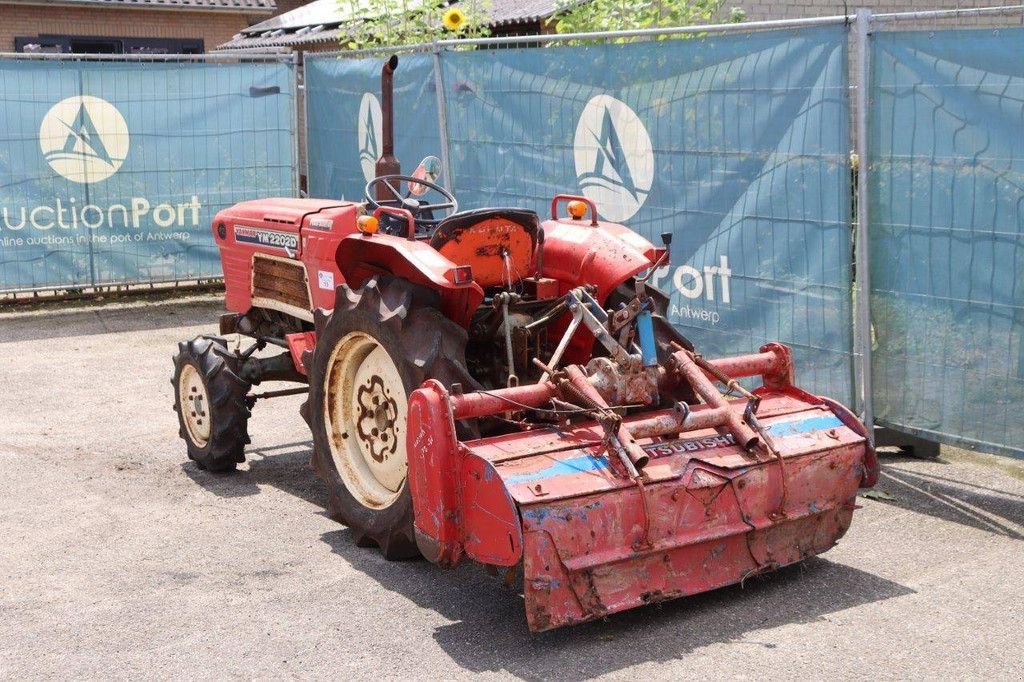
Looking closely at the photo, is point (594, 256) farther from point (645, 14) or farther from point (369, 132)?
point (369, 132)

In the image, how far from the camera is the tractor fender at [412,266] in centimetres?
542

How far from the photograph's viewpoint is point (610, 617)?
4980 millimetres

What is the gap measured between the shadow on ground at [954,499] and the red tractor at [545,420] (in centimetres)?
100

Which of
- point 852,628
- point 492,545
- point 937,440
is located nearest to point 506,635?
point 492,545

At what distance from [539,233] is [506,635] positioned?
6.45 feet

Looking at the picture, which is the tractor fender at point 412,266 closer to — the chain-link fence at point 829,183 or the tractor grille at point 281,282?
the tractor grille at point 281,282

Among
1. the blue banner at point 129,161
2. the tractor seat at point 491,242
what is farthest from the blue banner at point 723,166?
the blue banner at point 129,161

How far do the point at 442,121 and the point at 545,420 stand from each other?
16.5 feet

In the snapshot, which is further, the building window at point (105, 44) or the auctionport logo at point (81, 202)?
the building window at point (105, 44)

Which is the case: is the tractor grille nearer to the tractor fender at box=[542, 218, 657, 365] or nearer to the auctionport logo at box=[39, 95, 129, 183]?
the tractor fender at box=[542, 218, 657, 365]

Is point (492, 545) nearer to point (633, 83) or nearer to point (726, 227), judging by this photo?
point (726, 227)

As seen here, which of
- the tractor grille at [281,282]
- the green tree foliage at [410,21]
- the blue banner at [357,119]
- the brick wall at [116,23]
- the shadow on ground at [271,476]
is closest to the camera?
the shadow on ground at [271,476]

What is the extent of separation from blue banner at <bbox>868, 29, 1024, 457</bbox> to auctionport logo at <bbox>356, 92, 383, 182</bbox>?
546 cm

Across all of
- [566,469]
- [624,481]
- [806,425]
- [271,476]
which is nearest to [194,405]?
[271,476]
